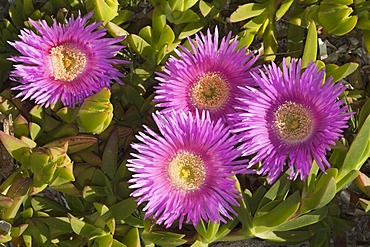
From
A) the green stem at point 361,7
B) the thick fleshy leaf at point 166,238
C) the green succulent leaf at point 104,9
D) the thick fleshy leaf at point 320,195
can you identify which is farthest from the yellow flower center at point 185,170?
the green stem at point 361,7

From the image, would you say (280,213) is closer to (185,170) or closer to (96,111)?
(185,170)

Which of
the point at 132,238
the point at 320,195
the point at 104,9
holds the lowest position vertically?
the point at 132,238

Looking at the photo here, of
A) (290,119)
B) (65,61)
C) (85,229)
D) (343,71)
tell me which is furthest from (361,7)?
(85,229)

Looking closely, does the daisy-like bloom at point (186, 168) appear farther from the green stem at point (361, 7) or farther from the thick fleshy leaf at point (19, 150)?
the green stem at point (361, 7)

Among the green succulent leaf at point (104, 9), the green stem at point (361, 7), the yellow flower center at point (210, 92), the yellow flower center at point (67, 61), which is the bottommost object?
the yellow flower center at point (210, 92)

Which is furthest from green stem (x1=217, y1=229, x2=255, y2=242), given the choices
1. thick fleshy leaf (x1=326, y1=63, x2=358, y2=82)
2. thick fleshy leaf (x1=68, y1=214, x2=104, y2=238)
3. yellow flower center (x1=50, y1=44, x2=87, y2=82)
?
yellow flower center (x1=50, y1=44, x2=87, y2=82)

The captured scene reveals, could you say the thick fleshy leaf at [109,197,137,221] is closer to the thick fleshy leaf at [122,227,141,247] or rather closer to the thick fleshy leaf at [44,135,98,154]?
the thick fleshy leaf at [122,227,141,247]

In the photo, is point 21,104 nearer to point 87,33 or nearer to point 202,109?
point 87,33
